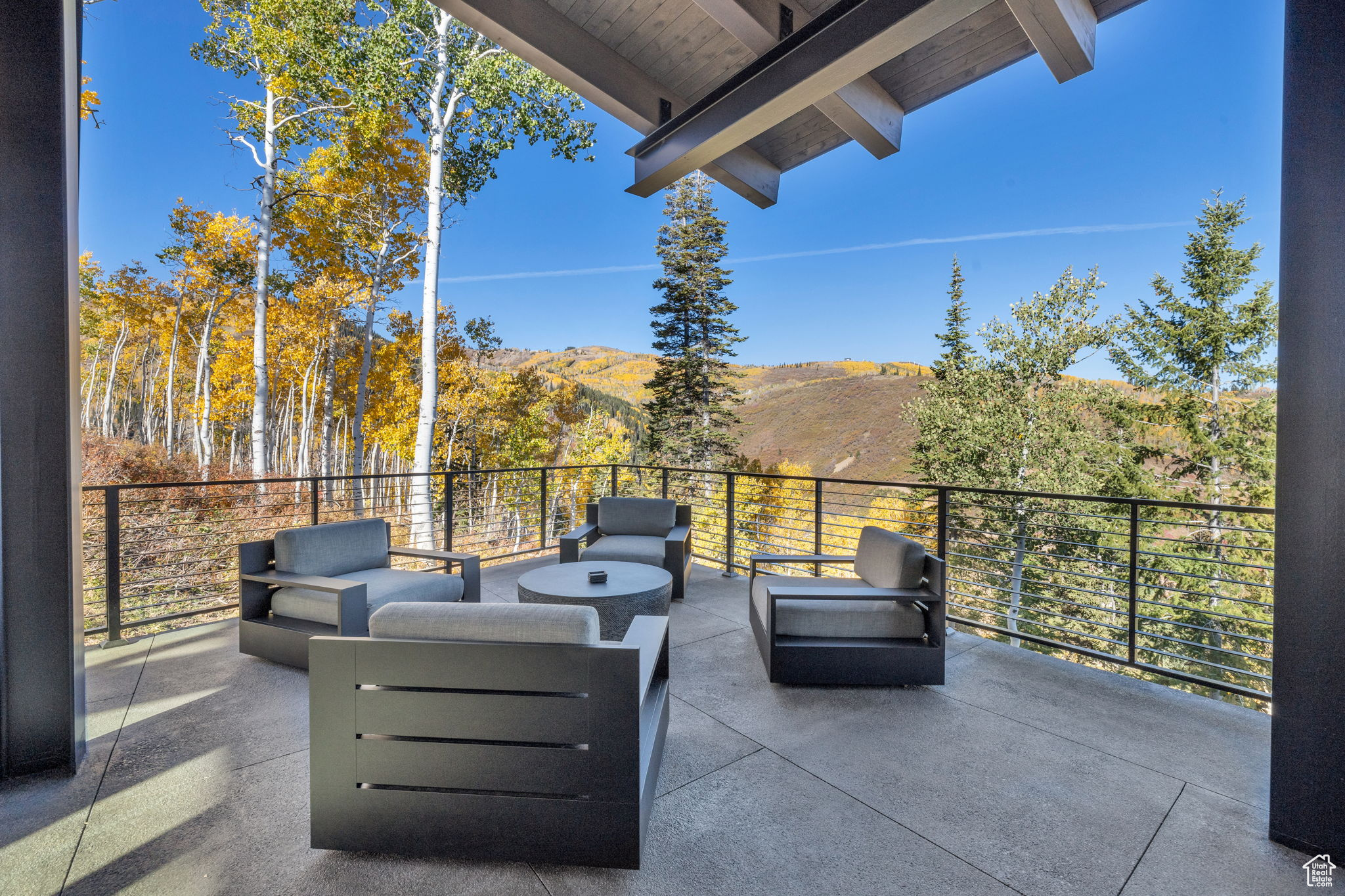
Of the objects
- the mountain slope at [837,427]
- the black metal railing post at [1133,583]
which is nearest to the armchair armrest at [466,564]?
the black metal railing post at [1133,583]

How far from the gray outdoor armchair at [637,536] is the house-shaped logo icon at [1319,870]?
311 cm

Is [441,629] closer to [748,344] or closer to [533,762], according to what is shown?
[533,762]

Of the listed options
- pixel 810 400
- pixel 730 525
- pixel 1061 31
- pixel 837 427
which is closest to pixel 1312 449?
pixel 1061 31

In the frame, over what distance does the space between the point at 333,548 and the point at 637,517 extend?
7.16 feet

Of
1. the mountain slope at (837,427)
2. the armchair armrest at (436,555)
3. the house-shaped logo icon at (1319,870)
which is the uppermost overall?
the mountain slope at (837,427)

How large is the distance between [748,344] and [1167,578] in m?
12.6

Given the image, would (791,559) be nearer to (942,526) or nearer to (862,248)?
(942,526)

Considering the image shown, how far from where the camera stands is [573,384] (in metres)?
20.5

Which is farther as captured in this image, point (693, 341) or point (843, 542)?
point (693, 341)

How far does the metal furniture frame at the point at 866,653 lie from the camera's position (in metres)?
2.74

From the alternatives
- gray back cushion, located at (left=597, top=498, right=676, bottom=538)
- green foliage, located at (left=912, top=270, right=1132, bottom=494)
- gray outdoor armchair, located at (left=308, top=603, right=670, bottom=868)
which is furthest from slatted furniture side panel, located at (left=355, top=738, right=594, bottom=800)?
green foliage, located at (left=912, top=270, right=1132, bottom=494)

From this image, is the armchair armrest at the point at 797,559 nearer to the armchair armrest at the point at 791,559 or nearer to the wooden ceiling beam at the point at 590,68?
the armchair armrest at the point at 791,559

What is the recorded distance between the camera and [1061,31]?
1813 millimetres

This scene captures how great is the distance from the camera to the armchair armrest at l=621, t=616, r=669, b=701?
177cm
